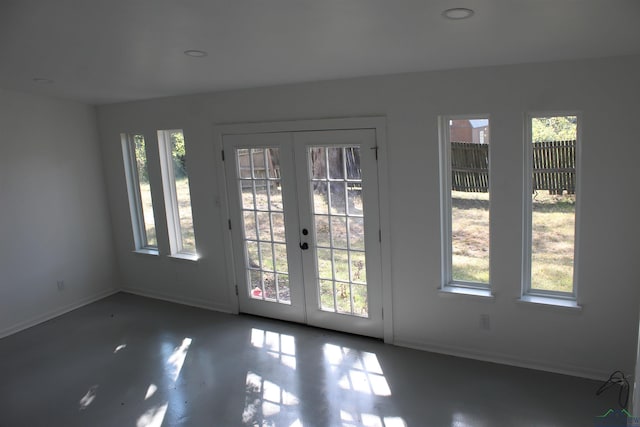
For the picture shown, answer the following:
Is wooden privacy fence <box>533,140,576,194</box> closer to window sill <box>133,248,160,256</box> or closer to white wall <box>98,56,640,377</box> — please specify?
white wall <box>98,56,640,377</box>

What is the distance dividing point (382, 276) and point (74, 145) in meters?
3.84

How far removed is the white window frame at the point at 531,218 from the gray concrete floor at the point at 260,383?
0.59 meters

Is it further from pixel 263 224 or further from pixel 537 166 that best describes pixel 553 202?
pixel 263 224

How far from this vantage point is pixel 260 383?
3.57 m

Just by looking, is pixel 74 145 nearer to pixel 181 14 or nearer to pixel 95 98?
pixel 95 98

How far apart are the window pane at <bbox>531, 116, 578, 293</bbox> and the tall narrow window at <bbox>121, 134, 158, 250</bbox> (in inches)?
160

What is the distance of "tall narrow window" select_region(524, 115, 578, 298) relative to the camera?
3.26m

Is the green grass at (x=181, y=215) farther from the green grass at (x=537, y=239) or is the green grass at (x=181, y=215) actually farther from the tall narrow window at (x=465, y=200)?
the green grass at (x=537, y=239)

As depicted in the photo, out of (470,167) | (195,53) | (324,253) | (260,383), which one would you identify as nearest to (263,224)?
(324,253)

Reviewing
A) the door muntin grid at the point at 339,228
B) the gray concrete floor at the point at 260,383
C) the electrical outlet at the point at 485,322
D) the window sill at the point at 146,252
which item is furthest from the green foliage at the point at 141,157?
the electrical outlet at the point at 485,322

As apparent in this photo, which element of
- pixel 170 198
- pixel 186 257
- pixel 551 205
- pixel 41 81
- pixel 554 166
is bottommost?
pixel 186 257

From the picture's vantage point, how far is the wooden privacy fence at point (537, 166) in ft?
10.7

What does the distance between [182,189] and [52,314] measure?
79.4 inches

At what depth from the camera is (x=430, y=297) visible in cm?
386
